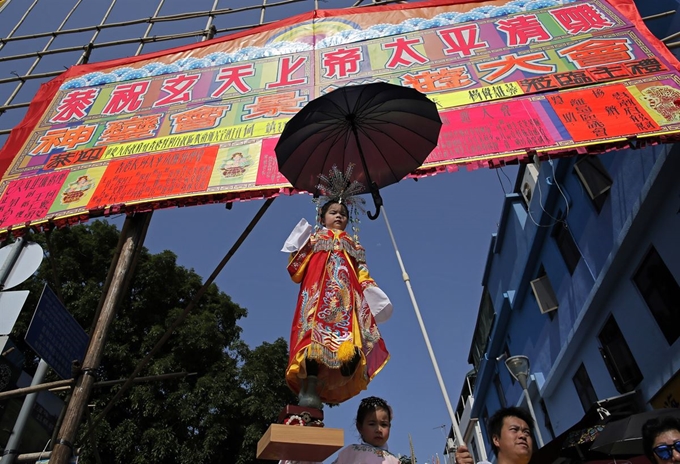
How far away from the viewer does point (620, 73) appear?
224 inches

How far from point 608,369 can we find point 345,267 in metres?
8.17

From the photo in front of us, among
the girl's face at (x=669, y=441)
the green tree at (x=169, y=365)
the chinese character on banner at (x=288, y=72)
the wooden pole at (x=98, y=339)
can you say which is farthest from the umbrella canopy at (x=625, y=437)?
the green tree at (x=169, y=365)

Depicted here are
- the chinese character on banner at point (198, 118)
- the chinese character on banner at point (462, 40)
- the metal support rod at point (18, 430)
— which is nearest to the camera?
the metal support rod at point (18, 430)

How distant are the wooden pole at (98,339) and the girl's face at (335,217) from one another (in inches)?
97.0

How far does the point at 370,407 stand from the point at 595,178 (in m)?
8.31

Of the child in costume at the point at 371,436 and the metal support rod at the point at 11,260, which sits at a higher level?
the metal support rod at the point at 11,260

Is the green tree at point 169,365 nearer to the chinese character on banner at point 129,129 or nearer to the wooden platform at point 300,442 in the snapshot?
the chinese character on banner at point 129,129

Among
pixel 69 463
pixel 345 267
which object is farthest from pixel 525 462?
pixel 69 463

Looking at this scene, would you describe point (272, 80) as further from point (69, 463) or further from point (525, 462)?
point (525, 462)

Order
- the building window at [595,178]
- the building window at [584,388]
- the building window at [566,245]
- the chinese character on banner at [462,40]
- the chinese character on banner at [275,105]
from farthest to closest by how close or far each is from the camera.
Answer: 1. the building window at [566,245]
2. the building window at [584,388]
3. the building window at [595,178]
4. the chinese character on banner at [462,40]
5. the chinese character on banner at [275,105]

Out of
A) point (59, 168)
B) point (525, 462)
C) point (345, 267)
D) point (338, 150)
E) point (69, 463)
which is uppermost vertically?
point (59, 168)

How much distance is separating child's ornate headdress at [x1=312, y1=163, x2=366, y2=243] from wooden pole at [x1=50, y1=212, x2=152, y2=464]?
2379mm

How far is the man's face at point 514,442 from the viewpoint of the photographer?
3168mm

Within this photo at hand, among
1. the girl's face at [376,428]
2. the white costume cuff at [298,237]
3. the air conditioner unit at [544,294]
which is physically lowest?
the girl's face at [376,428]
